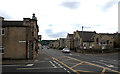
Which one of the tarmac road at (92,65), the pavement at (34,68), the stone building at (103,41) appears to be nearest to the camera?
the pavement at (34,68)

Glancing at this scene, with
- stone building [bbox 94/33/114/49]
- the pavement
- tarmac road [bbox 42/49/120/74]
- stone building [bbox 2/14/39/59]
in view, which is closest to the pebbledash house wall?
stone building [bbox 2/14/39/59]

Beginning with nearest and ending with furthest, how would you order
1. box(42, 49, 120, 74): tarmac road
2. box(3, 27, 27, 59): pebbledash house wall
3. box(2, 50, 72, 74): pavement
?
box(2, 50, 72, 74): pavement < box(42, 49, 120, 74): tarmac road < box(3, 27, 27, 59): pebbledash house wall

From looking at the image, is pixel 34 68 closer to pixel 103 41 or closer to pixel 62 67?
pixel 62 67

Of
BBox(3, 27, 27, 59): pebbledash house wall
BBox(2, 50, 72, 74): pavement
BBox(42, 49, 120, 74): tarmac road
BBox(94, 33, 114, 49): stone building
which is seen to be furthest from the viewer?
BBox(94, 33, 114, 49): stone building

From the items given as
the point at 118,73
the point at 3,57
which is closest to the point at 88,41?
the point at 3,57

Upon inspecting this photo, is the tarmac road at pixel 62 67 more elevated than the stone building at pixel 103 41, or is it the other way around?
Answer: the stone building at pixel 103 41

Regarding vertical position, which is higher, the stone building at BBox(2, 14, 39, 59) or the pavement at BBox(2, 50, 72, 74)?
the stone building at BBox(2, 14, 39, 59)

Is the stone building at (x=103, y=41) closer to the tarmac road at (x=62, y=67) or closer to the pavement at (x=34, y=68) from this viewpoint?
the tarmac road at (x=62, y=67)

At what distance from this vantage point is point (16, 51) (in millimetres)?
20766

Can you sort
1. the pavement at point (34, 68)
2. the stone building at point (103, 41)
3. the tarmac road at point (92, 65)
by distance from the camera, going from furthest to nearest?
the stone building at point (103, 41) < the tarmac road at point (92, 65) < the pavement at point (34, 68)

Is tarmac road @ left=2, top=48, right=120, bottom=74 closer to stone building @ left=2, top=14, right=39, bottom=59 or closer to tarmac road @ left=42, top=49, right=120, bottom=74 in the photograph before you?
tarmac road @ left=42, top=49, right=120, bottom=74

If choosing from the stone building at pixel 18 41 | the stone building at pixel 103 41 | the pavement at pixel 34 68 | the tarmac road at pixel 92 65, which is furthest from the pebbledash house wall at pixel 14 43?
the stone building at pixel 103 41

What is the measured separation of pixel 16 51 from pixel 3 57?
7.57 ft

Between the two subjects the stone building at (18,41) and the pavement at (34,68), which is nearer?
the pavement at (34,68)
